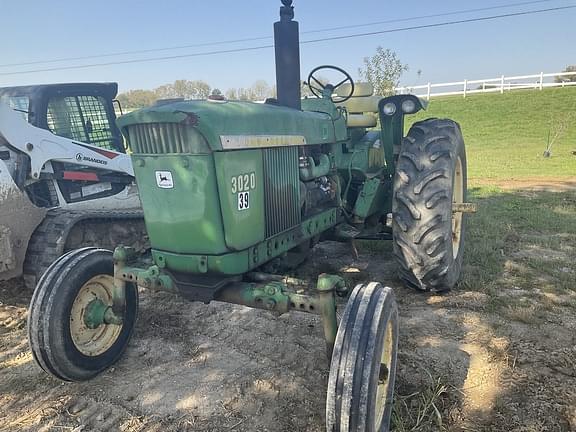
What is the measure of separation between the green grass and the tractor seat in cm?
702

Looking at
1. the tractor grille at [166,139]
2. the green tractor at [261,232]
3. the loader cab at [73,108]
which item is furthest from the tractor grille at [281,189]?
the loader cab at [73,108]

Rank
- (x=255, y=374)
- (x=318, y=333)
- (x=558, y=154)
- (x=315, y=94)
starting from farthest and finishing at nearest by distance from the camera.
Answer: (x=558, y=154) → (x=315, y=94) → (x=318, y=333) → (x=255, y=374)

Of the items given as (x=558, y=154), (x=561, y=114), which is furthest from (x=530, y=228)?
(x=561, y=114)

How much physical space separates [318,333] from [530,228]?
12.7 feet

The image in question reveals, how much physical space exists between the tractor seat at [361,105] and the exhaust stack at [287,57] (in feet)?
3.85

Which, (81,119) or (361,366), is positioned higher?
(81,119)

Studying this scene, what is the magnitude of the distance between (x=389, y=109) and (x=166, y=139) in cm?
229

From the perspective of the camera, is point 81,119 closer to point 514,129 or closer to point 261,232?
point 261,232

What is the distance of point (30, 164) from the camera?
4.77m

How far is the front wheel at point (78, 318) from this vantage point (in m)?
2.92

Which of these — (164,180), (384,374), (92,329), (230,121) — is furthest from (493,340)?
(92,329)

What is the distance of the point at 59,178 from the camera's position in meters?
5.03

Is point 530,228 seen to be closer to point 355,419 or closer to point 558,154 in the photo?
point 355,419

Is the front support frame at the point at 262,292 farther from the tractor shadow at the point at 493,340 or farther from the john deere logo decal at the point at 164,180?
the tractor shadow at the point at 493,340
